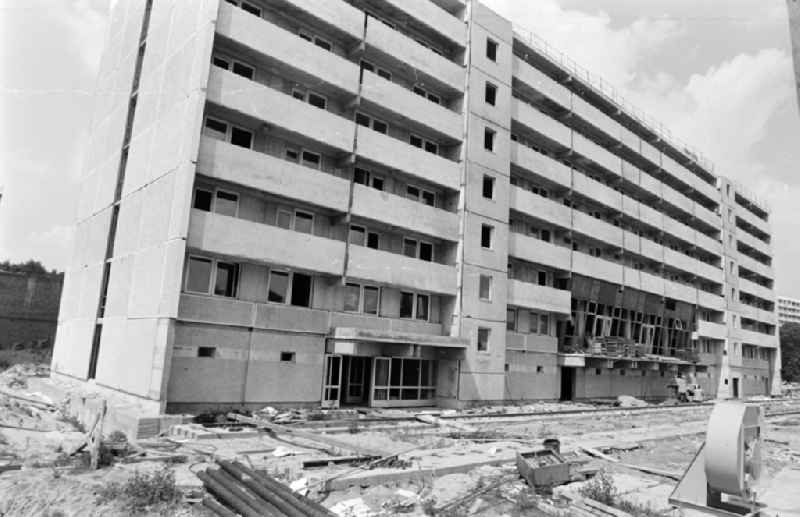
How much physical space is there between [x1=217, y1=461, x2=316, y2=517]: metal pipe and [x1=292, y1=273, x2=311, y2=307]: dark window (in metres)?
13.6

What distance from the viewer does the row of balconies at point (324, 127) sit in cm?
2103

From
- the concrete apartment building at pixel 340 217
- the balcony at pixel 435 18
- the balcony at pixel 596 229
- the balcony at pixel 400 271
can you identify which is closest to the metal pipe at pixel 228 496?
the concrete apartment building at pixel 340 217

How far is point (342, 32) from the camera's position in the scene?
24938 mm

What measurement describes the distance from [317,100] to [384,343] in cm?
1095

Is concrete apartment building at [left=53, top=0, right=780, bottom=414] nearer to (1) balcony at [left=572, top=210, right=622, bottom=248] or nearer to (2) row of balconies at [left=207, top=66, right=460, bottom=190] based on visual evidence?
(2) row of balconies at [left=207, top=66, right=460, bottom=190]

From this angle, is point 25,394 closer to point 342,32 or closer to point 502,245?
point 342,32

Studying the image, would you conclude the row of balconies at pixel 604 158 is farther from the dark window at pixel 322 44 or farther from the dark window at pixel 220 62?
the dark window at pixel 220 62

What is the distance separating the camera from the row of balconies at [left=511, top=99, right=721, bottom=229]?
1319 inches

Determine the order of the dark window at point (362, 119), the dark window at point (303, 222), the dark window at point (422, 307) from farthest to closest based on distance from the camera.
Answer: the dark window at point (422, 307), the dark window at point (362, 119), the dark window at point (303, 222)

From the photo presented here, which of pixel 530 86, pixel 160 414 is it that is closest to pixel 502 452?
pixel 160 414

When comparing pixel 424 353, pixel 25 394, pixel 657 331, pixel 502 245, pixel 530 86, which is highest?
pixel 530 86

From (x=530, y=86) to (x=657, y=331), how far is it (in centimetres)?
2355

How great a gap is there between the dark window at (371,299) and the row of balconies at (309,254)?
0.78 metres

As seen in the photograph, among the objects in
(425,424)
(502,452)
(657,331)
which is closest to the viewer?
(502,452)
